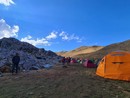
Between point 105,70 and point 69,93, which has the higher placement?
point 105,70

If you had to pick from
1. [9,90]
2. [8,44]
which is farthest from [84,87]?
[8,44]

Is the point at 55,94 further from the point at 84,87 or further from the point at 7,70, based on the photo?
the point at 7,70

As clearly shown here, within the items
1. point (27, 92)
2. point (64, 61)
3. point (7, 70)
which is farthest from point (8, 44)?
point (27, 92)

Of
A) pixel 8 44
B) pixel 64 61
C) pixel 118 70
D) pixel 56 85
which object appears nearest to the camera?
pixel 56 85

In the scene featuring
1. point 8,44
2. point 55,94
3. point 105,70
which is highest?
point 8,44

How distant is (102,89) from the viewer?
14.3 metres

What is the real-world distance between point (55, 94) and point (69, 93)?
82 cm

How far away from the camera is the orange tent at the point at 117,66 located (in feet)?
60.0

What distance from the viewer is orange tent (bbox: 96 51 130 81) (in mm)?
18297

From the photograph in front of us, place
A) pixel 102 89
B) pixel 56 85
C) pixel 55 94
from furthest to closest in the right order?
pixel 56 85
pixel 102 89
pixel 55 94

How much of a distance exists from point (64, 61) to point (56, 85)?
26.2 meters

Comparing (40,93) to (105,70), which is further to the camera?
(105,70)

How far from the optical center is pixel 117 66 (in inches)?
749

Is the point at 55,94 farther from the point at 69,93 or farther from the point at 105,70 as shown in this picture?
the point at 105,70
